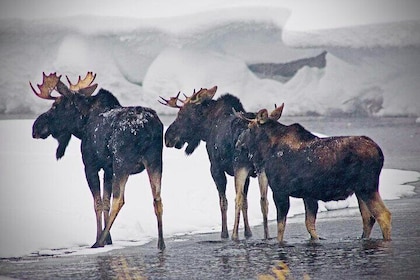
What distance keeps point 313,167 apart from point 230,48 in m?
14.5


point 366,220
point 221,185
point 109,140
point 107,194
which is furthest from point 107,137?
point 366,220

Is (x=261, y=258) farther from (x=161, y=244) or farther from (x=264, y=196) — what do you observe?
(x=264, y=196)

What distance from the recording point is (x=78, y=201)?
16.7m

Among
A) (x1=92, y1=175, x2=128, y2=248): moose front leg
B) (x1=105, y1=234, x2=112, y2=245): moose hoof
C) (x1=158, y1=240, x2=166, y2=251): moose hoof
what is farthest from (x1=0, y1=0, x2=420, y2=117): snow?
(x1=158, y1=240, x2=166, y2=251): moose hoof

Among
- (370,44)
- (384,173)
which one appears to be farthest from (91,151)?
(370,44)

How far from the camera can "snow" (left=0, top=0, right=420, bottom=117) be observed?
26.5m

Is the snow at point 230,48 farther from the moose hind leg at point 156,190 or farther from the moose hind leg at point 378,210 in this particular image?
the moose hind leg at point 378,210

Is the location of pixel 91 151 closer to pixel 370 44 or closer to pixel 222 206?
pixel 222 206

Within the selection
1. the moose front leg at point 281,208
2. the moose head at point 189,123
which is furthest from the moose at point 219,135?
the moose front leg at point 281,208

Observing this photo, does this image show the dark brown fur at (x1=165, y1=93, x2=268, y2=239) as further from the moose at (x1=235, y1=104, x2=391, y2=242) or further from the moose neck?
the moose at (x1=235, y1=104, x2=391, y2=242)

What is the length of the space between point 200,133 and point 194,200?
2.08m

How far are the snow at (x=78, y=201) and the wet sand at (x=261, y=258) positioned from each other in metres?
0.77

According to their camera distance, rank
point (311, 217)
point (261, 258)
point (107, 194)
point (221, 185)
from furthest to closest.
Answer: point (221, 185), point (107, 194), point (311, 217), point (261, 258)

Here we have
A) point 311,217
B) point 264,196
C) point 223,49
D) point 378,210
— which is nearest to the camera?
point 378,210
